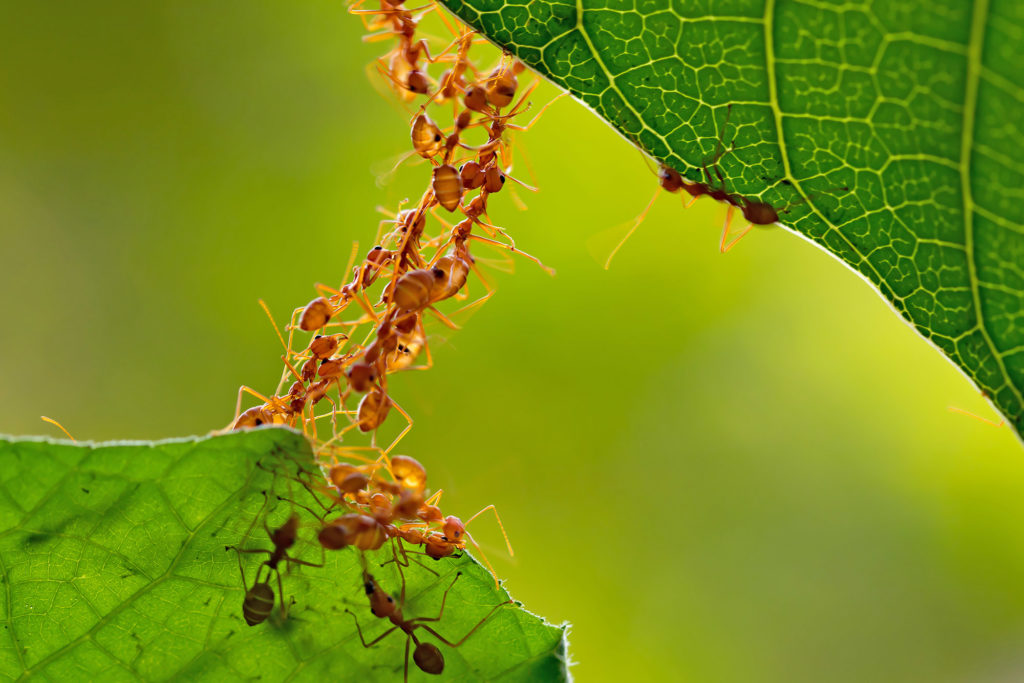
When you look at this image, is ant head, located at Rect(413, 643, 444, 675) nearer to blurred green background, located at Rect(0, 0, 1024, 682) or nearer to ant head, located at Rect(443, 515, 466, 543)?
ant head, located at Rect(443, 515, 466, 543)

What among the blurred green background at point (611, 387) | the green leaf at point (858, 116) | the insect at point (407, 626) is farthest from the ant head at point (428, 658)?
the blurred green background at point (611, 387)

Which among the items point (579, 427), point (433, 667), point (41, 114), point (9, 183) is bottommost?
point (579, 427)

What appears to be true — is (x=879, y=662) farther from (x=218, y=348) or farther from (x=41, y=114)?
(x=41, y=114)

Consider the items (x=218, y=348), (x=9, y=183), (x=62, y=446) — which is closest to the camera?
(x=62, y=446)

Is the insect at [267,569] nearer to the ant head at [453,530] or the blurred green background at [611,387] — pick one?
the ant head at [453,530]

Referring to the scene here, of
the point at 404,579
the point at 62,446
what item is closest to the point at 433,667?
the point at 404,579

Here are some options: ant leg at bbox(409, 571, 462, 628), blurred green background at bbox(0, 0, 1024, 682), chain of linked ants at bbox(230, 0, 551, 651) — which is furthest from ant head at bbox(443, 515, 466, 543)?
blurred green background at bbox(0, 0, 1024, 682)

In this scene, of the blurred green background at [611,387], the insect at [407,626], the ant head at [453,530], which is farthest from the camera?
the blurred green background at [611,387]
